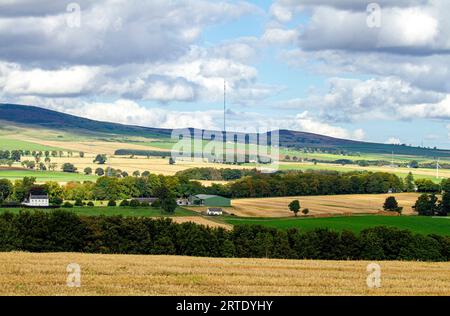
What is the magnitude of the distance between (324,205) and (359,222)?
1914 centimetres

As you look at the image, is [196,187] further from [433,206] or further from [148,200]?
[433,206]

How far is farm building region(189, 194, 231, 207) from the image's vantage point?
116738mm

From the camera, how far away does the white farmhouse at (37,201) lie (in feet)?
374

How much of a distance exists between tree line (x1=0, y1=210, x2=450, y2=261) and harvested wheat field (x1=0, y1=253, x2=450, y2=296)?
20.4 metres

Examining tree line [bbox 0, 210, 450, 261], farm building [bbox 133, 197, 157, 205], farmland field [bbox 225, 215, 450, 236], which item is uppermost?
tree line [bbox 0, 210, 450, 261]

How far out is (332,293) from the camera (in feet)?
88.9

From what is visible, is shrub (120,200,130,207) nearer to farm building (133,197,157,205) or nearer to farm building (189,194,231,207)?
farm building (133,197,157,205)

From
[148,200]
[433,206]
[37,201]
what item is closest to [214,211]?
[148,200]

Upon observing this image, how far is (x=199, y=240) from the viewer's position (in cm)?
5900

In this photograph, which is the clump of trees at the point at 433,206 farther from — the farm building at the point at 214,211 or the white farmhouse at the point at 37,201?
the white farmhouse at the point at 37,201

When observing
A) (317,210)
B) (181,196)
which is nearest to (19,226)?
(317,210)

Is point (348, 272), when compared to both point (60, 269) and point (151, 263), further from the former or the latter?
point (60, 269)

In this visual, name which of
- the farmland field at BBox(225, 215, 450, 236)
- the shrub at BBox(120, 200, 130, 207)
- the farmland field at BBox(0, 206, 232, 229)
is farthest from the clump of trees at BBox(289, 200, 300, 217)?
the shrub at BBox(120, 200, 130, 207)

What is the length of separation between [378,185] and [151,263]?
4245 inches
